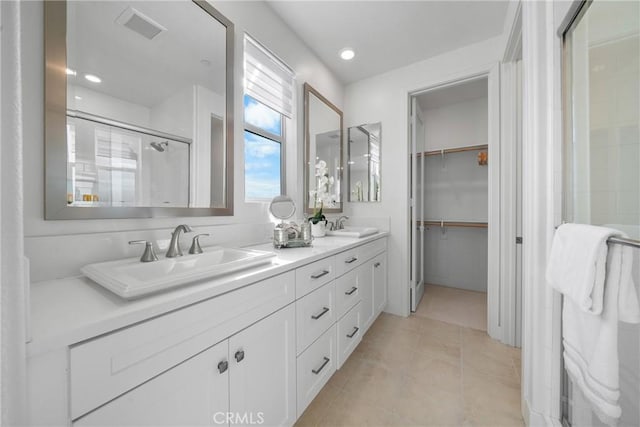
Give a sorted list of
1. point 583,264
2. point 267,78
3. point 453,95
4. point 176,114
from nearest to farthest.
Result: 1. point 583,264
2. point 176,114
3. point 267,78
4. point 453,95

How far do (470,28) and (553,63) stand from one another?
3.93ft

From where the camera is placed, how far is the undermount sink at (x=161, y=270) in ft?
2.13

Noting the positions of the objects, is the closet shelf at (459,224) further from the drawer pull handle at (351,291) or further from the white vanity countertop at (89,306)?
the white vanity countertop at (89,306)

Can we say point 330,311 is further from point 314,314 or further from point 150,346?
point 150,346

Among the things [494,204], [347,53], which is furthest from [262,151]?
[494,204]

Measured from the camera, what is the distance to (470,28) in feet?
6.32

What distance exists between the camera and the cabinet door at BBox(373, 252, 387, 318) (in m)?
2.12

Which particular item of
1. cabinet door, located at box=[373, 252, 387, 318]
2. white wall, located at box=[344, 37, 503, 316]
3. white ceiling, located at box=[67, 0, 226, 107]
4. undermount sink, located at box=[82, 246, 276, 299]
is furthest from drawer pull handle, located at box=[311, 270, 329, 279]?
white wall, located at box=[344, 37, 503, 316]

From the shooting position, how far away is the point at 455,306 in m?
2.67

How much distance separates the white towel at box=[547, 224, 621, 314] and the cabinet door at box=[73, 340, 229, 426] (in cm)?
113

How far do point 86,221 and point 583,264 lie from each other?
5.66 ft

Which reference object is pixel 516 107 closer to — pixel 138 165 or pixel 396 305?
pixel 396 305

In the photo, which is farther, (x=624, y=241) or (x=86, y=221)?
(x=86, y=221)

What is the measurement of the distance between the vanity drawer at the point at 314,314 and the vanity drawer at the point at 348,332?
15cm
